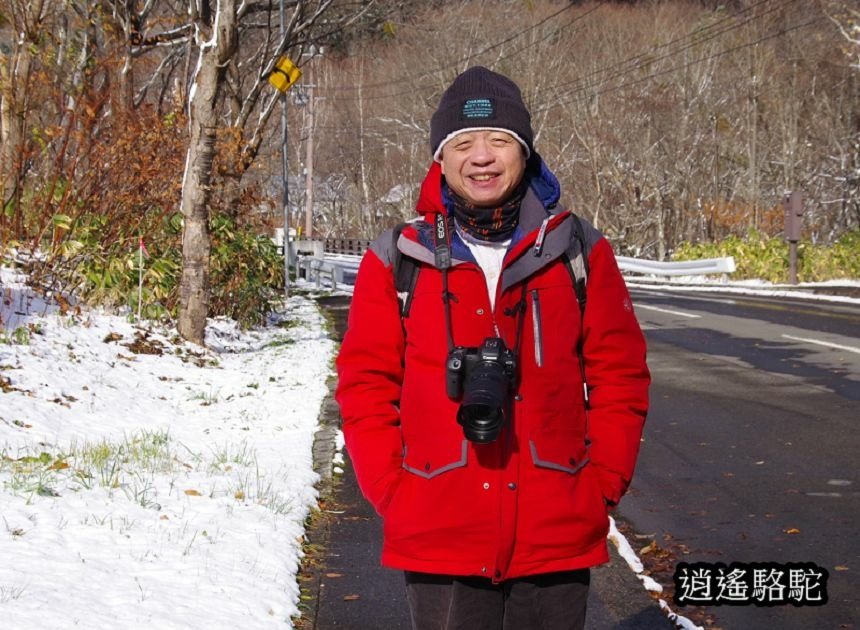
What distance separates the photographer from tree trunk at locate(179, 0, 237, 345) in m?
13.4

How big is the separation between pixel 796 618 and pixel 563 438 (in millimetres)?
2770

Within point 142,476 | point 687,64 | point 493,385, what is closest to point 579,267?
point 493,385

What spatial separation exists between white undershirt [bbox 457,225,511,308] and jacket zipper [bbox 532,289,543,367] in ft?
0.37

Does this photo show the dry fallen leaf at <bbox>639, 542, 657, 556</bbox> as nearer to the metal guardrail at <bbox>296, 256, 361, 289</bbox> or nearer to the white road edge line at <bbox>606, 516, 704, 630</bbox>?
the white road edge line at <bbox>606, 516, 704, 630</bbox>

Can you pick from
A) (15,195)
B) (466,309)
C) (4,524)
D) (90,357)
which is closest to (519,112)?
(466,309)

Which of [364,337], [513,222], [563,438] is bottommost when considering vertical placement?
[563,438]

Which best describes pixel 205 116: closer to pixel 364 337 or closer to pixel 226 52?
pixel 226 52

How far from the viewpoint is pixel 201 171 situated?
538 inches

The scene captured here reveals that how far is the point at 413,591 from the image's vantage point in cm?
305

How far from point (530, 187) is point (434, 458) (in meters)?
0.76

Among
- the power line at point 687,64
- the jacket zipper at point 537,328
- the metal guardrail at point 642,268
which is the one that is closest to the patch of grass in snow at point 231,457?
the jacket zipper at point 537,328

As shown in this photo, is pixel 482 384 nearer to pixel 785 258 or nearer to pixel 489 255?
pixel 489 255

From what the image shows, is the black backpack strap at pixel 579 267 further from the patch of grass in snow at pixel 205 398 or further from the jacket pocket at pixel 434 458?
the patch of grass in snow at pixel 205 398

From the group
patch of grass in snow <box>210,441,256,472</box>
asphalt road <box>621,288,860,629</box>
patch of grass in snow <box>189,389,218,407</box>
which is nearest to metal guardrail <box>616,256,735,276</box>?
asphalt road <box>621,288,860,629</box>
